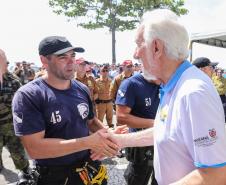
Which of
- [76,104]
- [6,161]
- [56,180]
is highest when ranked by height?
[76,104]

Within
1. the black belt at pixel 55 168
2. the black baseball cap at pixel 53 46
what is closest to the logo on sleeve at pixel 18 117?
the black belt at pixel 55 168

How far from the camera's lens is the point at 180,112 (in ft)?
5.31

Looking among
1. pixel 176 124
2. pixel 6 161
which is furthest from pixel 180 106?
pixel 6 161

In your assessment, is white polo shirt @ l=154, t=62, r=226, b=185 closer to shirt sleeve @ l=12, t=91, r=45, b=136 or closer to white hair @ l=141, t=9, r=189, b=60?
white hair @ l=141, t=9, r=189, b=60

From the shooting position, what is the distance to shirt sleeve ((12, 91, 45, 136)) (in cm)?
264

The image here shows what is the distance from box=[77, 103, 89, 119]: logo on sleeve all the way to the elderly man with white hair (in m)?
1.09

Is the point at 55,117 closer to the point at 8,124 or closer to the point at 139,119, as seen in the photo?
the point at 139,119

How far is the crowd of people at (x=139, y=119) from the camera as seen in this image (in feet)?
5.09

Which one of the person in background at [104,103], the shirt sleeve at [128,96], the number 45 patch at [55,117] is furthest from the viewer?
the person in background at [104,103]

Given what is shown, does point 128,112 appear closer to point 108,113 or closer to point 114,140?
point 114,140

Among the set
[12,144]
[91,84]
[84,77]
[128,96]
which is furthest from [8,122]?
[91,84]

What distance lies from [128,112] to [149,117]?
249 mm

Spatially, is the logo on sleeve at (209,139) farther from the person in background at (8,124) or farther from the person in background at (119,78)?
the person in background at (119,78)

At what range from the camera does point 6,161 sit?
686 cm
